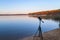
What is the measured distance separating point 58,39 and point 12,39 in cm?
360

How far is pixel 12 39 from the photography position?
380 inches

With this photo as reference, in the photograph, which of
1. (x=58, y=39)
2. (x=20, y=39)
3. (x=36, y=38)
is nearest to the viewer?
(x=58, y=39)

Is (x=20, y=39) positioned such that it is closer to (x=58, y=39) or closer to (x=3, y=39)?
(x=3, y=39)

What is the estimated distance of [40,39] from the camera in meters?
8.20

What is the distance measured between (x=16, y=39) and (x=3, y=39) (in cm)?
102

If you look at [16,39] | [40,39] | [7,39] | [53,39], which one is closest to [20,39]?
[16,39]

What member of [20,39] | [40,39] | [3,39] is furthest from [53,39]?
[3,39]

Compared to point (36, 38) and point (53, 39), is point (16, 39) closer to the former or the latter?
point (36, 38)

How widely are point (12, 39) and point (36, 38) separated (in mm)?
2100

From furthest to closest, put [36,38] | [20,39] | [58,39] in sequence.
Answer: [20,39] → [36,38] → [58,39]

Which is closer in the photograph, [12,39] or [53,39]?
[53,39]

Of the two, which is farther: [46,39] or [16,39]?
[16,39]

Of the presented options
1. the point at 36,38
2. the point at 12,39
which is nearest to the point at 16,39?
the point at 12,39

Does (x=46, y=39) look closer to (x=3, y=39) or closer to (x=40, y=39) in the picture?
(x=40, y=39)
